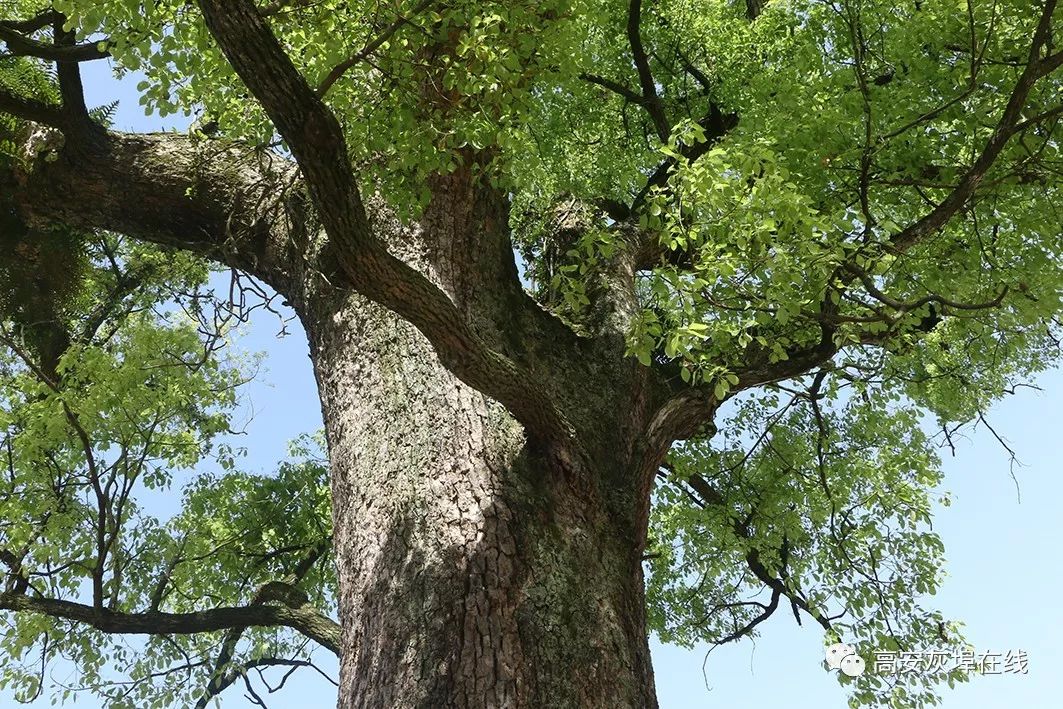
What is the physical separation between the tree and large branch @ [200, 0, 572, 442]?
18mm

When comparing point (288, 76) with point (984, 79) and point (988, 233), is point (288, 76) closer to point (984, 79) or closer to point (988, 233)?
point (984, 79)

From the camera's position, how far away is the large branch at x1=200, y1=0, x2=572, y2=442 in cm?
384

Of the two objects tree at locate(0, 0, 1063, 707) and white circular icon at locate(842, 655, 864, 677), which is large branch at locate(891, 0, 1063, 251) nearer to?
tree at locate(0, 0, 1063, 707)

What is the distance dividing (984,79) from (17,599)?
28.3ft

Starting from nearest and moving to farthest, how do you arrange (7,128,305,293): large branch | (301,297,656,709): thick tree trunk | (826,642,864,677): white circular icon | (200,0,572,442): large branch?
(200,0,572,442): large branch, (301,297,656,709): thick tree trunk, (7,128,305,293): large branch, (826,642,864,677): white circular icon

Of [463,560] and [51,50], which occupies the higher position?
[51,50]

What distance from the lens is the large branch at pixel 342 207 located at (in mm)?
3844

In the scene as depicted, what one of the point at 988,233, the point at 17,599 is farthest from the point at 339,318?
the point at 988,233

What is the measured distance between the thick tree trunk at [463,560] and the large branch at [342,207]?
48 centimetres

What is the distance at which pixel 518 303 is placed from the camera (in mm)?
6285

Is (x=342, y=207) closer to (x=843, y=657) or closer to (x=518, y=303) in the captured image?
(x=518, y=303)

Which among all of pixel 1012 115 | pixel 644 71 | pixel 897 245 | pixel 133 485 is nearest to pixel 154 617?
pixel 133 485

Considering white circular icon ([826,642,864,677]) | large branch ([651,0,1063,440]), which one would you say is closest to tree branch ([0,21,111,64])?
large branch ([651,0,1063,440])

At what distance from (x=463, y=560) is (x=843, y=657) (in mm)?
6310
